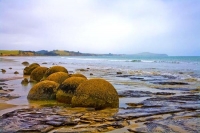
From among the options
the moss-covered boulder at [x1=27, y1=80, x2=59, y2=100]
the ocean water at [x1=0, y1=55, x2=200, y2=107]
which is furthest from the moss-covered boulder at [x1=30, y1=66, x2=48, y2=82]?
the moss-covered boulder at [x1=27, y1=80, x2=59, y2=100]

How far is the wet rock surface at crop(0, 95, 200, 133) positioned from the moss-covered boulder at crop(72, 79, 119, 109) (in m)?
0.45

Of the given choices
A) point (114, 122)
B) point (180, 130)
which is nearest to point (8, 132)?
point (114, 122)

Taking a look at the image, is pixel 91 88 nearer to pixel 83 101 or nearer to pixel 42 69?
pixel 83 101

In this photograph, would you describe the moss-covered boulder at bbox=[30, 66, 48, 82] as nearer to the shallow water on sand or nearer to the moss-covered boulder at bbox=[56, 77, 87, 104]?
the shallow water on sand

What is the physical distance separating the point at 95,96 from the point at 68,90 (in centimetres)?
190

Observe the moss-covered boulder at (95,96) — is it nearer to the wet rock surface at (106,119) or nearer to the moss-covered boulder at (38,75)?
the wet rock surface at (106,119)

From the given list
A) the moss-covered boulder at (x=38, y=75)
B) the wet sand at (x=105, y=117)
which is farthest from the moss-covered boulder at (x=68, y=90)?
the moss-covered boulder at (x=38, y=75)

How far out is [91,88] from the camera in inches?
402

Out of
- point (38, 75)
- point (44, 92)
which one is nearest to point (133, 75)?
point (38, 75)

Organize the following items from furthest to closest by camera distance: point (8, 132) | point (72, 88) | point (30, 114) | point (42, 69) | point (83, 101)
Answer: point (42, 69) < point (72, 88) < point (83, 101) < point (30, 114) < point (8, 132)

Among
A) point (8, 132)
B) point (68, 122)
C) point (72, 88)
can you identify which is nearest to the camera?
point (8, 132)

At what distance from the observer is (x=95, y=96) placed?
396 inches

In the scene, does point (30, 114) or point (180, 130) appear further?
point (30, 114)

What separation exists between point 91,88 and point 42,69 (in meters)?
11.9
